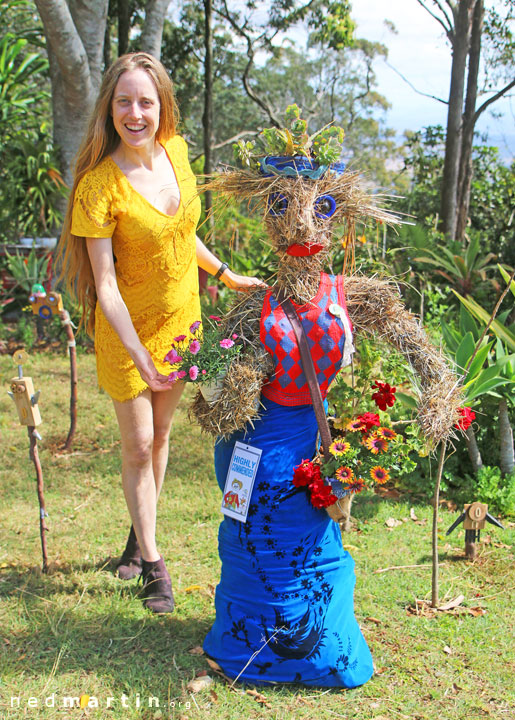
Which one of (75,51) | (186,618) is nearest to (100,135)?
(186,618)

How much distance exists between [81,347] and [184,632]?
195 inches

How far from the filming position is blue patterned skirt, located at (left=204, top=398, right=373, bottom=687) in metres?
2.23

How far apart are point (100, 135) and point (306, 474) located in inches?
56.8

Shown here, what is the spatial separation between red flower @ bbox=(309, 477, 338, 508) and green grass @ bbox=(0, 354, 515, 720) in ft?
2.28

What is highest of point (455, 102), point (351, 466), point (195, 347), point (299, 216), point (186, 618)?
point (455, 102)

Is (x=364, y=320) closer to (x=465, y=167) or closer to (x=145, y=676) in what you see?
(x=145, y=676)

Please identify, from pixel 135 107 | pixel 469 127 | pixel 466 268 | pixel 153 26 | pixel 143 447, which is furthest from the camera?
pixel 469 127

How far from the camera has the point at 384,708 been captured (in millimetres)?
2213

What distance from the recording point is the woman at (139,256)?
7.72ft

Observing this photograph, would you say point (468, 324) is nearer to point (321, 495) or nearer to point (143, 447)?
point (321, 495)

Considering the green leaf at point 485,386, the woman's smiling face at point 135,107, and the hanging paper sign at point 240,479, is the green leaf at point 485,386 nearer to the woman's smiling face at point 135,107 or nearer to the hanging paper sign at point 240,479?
the hanging paper sign at point 240,479

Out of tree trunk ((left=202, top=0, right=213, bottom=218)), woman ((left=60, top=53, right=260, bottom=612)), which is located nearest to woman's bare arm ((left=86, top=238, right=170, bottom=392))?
woman ((left=60, top=53, right=260, bottom=612))

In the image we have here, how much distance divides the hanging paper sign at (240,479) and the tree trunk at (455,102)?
216 inches

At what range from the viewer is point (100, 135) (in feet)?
7.89
